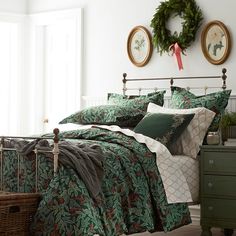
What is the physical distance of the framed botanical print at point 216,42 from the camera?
5.37 metres

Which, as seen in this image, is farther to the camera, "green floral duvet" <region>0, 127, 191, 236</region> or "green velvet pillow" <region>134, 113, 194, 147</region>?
"green velvet pillow" <region>134, 113, 194, 147</region>

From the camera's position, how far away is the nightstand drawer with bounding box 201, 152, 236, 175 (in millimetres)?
4602

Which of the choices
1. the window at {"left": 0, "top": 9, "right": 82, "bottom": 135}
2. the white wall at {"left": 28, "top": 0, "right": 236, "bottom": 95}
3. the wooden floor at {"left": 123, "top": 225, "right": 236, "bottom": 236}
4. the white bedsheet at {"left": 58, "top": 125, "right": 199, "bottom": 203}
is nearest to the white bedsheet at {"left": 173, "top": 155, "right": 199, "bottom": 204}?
the white bedsheet at {"left": 58, "top": 125, "right": 199, "bottom": 203}

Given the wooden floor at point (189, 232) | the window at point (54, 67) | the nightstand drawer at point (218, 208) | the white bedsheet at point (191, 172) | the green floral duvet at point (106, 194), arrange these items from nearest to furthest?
the green floral duvet at point (106, 194), the nightstand drawer at point (218, 208), the white bedsheet at point (191, 172), the wooden floor at point (189, 232), the window at point (54, 67)

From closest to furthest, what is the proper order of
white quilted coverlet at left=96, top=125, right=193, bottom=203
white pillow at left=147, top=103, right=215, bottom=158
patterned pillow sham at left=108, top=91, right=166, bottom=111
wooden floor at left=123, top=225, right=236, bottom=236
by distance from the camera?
white quilted coverlet at left=96, top=125, right=193, bottom=203, white pillow at left=147, top=103, right=215, bottom=158, wooden floor at left=123, top=225, right=236, bottom=236, patterned pillow sham at left=108, top=91, right=166, bottom=111

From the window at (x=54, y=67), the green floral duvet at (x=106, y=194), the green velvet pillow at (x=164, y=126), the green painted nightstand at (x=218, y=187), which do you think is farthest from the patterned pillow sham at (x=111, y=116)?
the window at (x=54, y=67)

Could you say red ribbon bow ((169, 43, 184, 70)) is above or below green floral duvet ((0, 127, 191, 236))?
above

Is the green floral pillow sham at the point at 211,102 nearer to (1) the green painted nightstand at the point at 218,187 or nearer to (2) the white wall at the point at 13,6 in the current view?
(1) the green painted nightstand at the point at 218,187

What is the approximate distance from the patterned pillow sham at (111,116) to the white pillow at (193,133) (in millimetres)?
329

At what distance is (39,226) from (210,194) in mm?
1485

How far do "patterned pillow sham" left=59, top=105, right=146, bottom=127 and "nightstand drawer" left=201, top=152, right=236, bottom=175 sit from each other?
2.19ft

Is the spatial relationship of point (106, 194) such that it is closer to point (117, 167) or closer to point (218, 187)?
point (117, 167)

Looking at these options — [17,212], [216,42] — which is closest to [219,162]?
[216,42]

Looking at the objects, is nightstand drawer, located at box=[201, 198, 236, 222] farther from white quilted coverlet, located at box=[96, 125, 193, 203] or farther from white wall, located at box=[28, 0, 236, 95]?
white wall, located at box=[28, 0, 236, 95]
